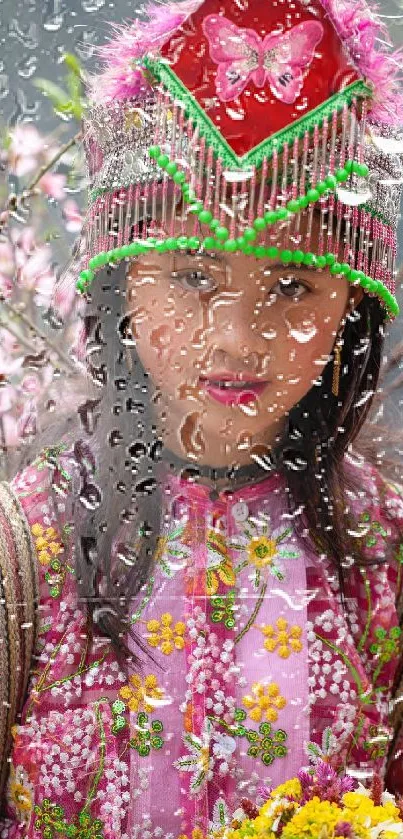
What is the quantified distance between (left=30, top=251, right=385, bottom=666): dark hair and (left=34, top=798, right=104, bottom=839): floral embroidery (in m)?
0.16

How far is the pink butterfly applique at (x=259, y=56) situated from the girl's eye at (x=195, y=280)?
158 mm

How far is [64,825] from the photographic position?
976 mm

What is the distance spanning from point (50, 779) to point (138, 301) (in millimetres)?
465

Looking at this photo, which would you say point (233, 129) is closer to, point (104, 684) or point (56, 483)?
point (56, 483)

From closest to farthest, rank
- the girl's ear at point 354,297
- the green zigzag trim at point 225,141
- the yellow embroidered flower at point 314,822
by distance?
1. the yellow embroidered flower at point 314,822
2. the green zigzag trim at point 225,141
3. the girl's ear at point 354,297

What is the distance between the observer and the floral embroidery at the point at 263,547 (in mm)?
1032

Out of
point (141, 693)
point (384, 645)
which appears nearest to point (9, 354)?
point (141, 693)

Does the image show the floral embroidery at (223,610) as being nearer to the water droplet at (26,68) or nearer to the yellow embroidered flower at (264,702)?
the yellow embroidered flower at (264,702)

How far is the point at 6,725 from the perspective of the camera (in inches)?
38.9

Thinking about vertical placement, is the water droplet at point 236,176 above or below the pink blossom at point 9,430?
above

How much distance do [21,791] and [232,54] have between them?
72 cm

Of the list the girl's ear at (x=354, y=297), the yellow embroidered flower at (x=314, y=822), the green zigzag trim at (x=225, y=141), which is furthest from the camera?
the girl's ear at (x=354, y=297)

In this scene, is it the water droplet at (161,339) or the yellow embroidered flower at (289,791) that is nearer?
A: the yellow embroidered flower at (289,791)

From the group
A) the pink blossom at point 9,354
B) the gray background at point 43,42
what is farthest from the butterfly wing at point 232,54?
the pink blossom at point 9,354
